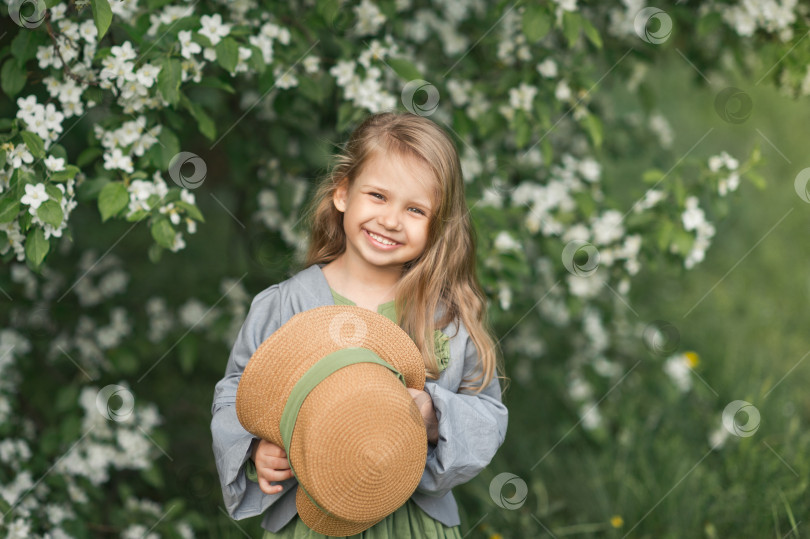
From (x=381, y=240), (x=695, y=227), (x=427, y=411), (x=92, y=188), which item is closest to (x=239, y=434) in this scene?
(x=427, y=411)

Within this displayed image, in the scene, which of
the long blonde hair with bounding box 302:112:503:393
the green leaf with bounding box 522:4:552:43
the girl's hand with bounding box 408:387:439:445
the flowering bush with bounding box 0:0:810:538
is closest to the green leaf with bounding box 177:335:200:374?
the flowering bush with bounding box 0:0:810:538

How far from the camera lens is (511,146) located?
9.66 ft

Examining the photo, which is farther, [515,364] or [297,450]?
[515,364]

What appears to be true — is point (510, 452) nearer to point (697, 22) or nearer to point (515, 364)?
point (515, 364)

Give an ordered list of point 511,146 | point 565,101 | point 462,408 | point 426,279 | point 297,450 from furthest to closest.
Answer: point 511,146 → point 565,101 → point 426,279 → point 462,408 → point 297,450

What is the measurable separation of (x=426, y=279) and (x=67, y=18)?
3.93 feet

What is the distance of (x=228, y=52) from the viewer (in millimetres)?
1959

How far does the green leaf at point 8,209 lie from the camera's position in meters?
1.70

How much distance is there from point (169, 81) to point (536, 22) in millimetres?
1108

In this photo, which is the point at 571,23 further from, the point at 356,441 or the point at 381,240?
the point at 356,441

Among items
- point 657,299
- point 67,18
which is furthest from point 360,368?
point 657,299

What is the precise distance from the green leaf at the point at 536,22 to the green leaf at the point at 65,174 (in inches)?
53.1

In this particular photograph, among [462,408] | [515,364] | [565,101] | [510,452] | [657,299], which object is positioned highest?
[565,101]

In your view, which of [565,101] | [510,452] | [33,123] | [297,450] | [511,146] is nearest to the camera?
[297,450]
